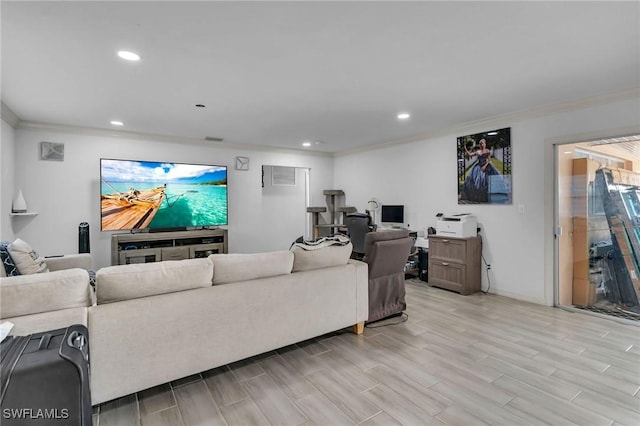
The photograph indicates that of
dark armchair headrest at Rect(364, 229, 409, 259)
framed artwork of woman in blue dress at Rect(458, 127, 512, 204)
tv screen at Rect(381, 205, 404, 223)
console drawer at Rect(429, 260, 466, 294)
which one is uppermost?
framed artwork of woman in blue dress at Rect(458, 127, 512, 204)

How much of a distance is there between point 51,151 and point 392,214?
5.28m

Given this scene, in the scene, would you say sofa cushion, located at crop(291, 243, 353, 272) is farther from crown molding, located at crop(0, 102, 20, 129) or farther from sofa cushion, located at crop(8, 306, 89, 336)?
crown molding, located at crop(0, 102, 20, 129)

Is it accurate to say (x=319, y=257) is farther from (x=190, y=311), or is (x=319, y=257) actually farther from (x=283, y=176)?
(x=283, y=176)

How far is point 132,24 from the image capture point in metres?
1.97

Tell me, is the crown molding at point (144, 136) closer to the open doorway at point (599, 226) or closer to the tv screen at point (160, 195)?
the tv screen at point (160, 195)

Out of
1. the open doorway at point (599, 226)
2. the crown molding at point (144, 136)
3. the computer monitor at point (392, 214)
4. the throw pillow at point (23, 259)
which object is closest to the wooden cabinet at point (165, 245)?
the crown molding at point (144, 136)

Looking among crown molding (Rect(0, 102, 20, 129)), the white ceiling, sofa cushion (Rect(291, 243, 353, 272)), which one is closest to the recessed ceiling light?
the white ceiling

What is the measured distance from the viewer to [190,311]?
6.80 ft

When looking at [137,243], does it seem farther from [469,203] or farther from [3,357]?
[469,203]

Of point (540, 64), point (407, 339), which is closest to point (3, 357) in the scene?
point (407, 339)

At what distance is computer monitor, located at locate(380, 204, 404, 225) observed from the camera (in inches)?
220

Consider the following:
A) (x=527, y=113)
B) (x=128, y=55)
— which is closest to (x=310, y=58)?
(x=128, y=55)

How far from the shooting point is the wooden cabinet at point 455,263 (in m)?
4.19

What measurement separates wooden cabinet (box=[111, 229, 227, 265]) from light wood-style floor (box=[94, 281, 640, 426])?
3018mm
